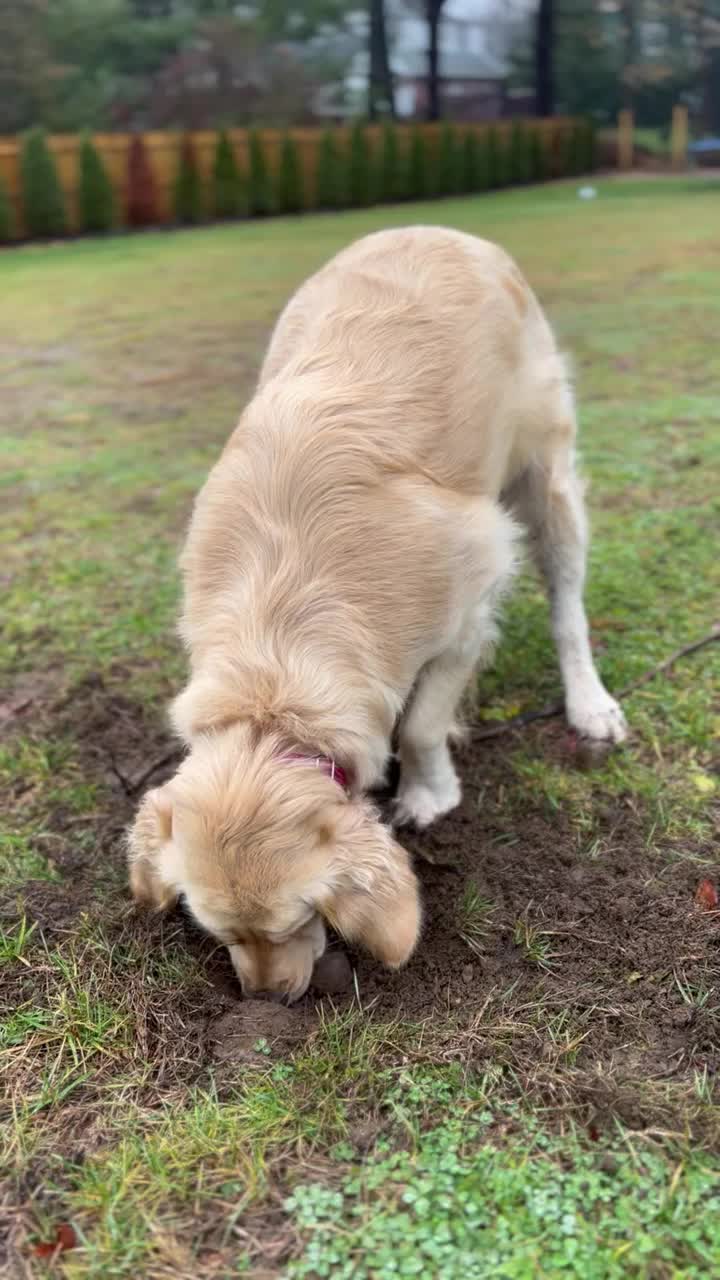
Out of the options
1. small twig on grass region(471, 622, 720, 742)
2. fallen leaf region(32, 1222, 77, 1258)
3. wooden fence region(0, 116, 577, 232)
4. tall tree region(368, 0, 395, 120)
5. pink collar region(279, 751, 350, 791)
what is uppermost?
tall tree region(368, 0, 395, 120)

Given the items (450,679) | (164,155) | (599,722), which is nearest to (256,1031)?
(450,679)

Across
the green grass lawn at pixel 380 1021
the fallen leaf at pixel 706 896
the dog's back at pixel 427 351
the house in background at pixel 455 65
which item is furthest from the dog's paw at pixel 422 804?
the house in background at pixel 455 65

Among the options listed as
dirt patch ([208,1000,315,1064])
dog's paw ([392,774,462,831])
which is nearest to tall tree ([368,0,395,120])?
dog's paw ([392,774,462,831])

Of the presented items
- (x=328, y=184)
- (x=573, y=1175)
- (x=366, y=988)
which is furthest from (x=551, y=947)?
(x=328, y=184)

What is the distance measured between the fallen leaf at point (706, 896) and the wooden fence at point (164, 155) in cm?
2220

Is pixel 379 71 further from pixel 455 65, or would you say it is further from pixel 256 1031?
pixel 256 1031

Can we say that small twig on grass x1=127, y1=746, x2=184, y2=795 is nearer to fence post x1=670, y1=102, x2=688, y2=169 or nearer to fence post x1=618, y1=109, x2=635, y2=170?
fence post x1=670, y1=102, x2=688, y2=169

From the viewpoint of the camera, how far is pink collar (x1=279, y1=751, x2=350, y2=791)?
243cm

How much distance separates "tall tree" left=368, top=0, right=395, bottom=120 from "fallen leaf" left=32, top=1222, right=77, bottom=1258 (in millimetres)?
35264

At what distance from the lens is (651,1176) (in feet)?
6.54

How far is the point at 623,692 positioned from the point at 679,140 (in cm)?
3754

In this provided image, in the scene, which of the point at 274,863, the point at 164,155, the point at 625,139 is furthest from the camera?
the point at 625,139

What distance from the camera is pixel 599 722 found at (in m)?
3.55

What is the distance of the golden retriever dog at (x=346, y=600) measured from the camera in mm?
2365
